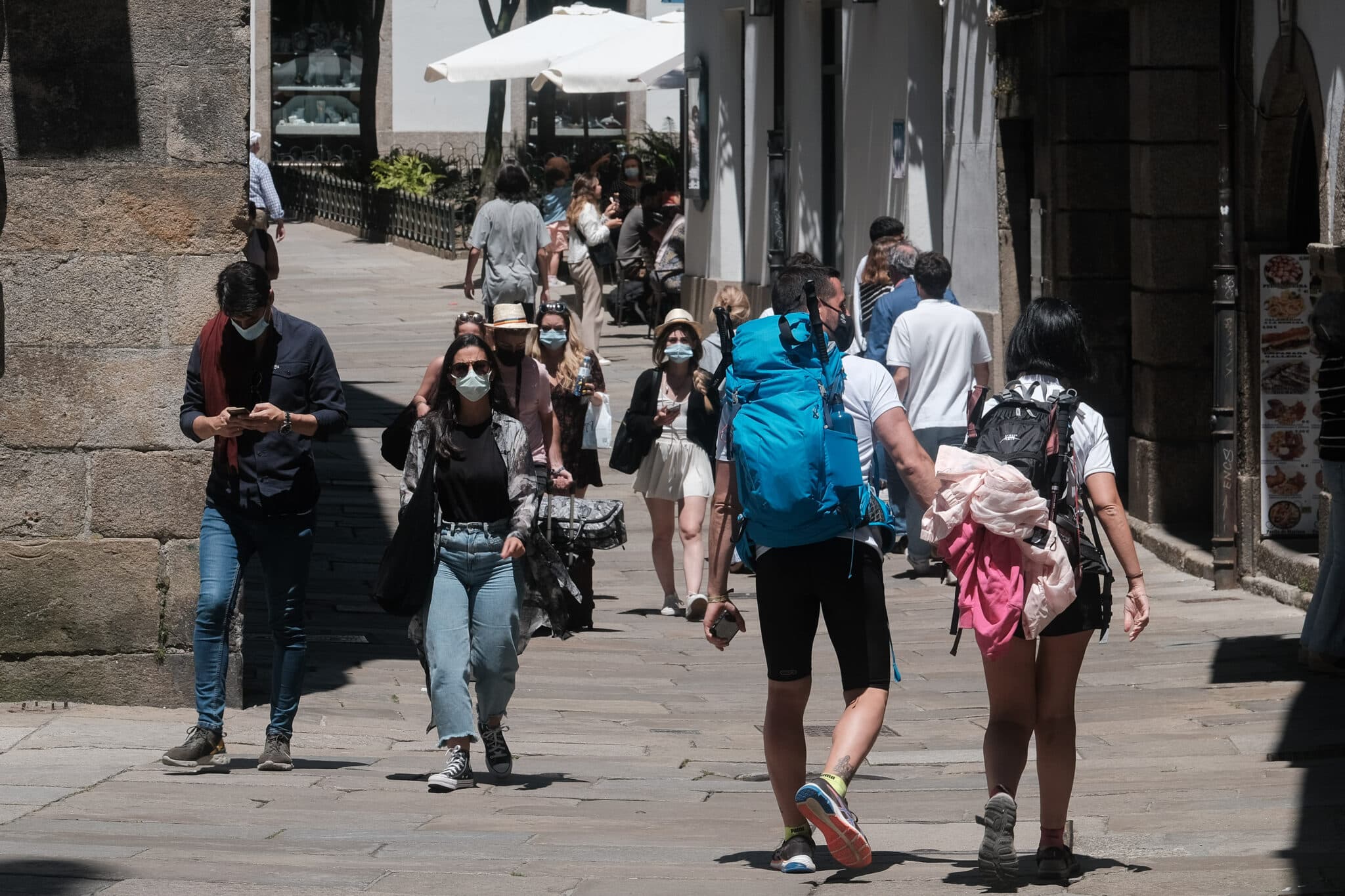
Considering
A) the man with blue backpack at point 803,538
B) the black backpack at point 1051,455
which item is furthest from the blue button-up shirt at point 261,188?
the black backpack at point 1051,455

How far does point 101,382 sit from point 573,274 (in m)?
11.6

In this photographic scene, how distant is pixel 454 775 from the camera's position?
24.7 feet

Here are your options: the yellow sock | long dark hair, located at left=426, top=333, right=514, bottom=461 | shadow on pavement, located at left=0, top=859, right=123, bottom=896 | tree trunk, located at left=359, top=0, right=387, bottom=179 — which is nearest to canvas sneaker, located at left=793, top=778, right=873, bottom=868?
the yellow sock

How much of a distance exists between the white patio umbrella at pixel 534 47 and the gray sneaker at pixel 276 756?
799 inches

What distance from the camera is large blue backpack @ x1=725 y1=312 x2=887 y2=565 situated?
6.01 meters

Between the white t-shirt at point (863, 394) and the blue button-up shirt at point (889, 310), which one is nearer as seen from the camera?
the white t-shirt at point (863, 394)

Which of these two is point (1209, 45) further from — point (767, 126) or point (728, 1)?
point (728, 1)

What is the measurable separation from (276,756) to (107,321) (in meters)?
2.15

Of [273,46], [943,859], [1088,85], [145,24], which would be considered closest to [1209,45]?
[1088,85]

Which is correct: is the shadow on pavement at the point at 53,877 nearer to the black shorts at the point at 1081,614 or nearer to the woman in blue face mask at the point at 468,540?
the woman in blue face mask at the point at 468,540

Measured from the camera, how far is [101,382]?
8.75 metres

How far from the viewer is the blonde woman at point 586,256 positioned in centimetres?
2009

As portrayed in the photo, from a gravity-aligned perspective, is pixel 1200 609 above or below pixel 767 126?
below

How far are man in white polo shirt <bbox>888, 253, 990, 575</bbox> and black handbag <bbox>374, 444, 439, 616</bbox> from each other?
4.80 meters
